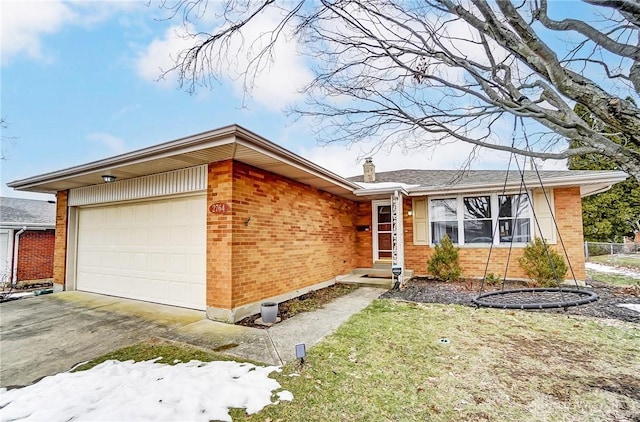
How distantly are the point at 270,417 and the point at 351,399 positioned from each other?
0.79 m

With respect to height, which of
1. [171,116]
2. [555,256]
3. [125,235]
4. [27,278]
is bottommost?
[27,278]

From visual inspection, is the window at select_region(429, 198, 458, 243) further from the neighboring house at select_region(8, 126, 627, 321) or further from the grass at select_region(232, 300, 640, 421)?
the grass at select_region(232, 300, 640, 421)

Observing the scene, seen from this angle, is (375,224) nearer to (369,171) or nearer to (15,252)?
(369,171)

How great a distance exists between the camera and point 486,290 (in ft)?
26.2

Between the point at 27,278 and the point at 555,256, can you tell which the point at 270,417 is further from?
the point at 27,278

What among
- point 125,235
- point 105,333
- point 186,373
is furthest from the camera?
point 125,235

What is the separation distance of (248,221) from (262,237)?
591mm

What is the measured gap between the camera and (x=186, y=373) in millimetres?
3338

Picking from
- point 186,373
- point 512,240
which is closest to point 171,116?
point 186,373

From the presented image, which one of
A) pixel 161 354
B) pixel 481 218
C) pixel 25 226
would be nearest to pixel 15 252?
pixel 25 226

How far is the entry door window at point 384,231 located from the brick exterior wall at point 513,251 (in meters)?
0.59

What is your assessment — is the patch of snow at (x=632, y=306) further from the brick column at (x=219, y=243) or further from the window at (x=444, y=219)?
the brick column at (x=219, y=243)

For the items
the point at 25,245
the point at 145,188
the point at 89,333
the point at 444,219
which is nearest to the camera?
the point at 89,333

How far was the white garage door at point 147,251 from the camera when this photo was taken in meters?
6.14
